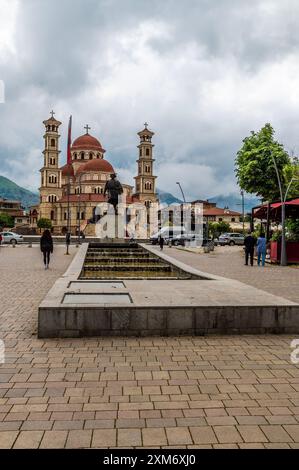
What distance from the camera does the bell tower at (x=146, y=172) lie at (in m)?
107

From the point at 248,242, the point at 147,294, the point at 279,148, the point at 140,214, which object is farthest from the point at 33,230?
the point at 147,294

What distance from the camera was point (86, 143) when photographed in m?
104

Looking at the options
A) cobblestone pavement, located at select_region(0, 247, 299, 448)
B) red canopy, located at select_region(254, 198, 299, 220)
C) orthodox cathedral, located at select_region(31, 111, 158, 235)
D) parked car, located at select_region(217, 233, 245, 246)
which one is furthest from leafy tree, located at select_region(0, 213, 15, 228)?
cobblestone pavement, located at select_region(0, 247, 299, 448)

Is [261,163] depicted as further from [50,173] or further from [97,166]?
[50,173]

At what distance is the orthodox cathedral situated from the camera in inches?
3757

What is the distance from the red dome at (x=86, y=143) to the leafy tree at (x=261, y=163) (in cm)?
7085

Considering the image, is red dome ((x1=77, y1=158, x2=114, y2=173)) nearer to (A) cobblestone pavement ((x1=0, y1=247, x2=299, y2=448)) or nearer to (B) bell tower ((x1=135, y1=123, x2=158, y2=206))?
(B) bell tower ((x1=135, y1=123, x2=158, y2=206))

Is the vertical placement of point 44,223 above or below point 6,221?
below

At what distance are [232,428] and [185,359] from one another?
78.1 inches

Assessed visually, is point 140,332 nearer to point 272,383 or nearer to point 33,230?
point 272,383

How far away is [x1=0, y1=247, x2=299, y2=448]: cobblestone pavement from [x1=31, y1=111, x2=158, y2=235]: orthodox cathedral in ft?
279

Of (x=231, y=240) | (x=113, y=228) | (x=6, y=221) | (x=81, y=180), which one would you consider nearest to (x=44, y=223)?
(x=81, y=180)

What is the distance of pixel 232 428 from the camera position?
Answer: 3740 mm

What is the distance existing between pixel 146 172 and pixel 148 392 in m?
106
